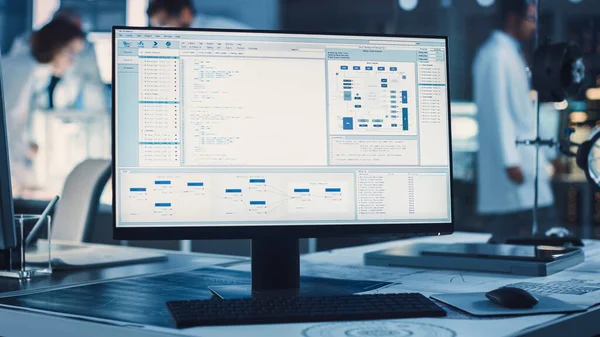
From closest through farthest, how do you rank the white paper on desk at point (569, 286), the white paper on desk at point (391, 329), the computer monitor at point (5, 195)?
Answer: the white paper on desk at point (391, 329) < the white paper on desk at point (569, 286) < the computer monitor at point (5, 195)

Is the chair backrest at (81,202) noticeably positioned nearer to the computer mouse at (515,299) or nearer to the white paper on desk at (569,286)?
the white paper on desk at (569,286)

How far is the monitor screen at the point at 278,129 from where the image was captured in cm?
129

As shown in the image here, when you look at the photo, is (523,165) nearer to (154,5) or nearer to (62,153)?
(154,5)

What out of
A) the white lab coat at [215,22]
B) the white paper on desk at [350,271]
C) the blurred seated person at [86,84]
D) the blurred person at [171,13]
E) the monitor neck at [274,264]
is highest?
the white lab coat at [215,22]

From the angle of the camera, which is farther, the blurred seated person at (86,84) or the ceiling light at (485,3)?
the ceiling light at (485,3)

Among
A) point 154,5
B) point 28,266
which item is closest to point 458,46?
point 154,5

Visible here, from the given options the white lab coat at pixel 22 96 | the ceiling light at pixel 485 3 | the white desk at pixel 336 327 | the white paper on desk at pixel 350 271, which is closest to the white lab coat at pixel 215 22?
the white lab coat at pixel 22 96

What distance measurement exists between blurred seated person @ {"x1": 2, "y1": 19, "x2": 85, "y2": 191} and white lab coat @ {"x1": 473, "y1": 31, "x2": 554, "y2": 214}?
219 cm

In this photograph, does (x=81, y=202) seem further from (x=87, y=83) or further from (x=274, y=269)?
(x=87, y=83)

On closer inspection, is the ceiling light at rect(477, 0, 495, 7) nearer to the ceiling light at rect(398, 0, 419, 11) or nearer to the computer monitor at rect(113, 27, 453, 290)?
the ceiling light at rect(398, 0, 419, 11)

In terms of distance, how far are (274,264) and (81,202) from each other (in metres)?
1.36

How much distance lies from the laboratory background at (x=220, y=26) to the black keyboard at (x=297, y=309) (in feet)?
7.82

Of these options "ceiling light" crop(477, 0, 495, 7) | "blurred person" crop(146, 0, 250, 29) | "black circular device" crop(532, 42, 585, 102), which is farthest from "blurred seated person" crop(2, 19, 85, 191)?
"black circular device" crop(532, 42, 585, 102)

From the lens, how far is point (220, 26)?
405 centimetres
